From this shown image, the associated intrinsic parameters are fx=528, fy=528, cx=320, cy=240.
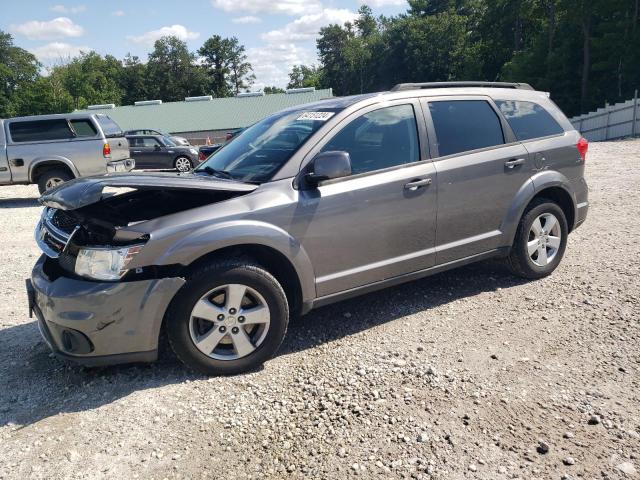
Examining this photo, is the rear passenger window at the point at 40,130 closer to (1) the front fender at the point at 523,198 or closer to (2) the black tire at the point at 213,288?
(2) the black tire at the point at 213,288

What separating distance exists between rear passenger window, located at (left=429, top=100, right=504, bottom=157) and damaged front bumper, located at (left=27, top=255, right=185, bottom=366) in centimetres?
249

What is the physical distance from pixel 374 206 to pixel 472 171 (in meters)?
1.07

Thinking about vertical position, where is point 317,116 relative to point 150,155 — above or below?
above

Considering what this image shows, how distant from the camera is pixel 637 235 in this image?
6.33 metres

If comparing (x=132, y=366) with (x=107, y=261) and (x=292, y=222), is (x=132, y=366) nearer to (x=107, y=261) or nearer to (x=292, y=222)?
(x=107, y=261)

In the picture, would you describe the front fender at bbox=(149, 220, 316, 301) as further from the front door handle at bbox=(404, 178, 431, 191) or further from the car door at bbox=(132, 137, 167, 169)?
the car door at bbox=(132, 137, 167, 169)

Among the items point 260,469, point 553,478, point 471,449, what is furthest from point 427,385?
point 260,469

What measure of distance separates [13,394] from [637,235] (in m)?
6.57

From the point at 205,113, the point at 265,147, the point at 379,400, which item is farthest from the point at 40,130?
the point at 205,113

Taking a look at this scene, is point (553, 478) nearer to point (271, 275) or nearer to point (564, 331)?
point (564, 331)

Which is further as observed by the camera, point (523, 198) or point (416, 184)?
point (523, 198)

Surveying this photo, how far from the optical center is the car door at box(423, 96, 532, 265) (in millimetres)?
4348

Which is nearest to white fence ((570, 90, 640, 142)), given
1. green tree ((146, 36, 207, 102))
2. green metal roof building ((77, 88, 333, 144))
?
green metal roof building ((77, 88, 333, 144))

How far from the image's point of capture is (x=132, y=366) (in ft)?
12.1
